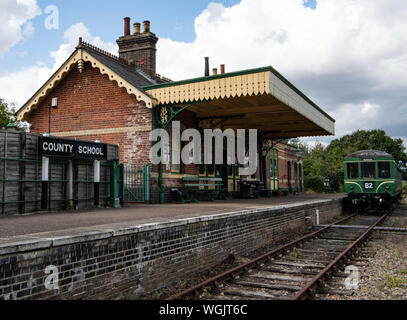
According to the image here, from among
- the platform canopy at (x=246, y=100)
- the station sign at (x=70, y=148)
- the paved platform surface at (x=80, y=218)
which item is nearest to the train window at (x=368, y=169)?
the platform canopy at (x=246, y=100)

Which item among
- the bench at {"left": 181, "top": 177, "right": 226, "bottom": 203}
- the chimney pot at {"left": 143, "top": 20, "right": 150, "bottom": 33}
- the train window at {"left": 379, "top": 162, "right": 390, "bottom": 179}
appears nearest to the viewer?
the bench at {"left": 181, "top": 177, "right": 226, "bottom": 203}

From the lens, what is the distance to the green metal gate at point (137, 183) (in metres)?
13.4

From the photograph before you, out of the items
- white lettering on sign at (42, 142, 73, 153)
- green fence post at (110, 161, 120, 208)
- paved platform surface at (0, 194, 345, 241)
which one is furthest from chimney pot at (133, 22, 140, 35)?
paved platform surface at (0, 194, 345, 241)

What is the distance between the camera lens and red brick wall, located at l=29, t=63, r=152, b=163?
1396cm

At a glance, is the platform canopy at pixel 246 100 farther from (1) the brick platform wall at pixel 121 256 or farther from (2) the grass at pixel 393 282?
(2) the grass at pixel 393 282

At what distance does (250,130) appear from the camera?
20469 mm

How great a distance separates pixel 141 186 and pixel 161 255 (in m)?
7.87

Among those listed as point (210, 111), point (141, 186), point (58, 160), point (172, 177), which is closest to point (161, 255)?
point (58, 160)

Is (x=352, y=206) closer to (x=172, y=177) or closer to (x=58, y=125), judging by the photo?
(x=172, y=177)

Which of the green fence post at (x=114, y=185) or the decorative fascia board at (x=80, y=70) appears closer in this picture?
the green fence post at (x=114, y=185)

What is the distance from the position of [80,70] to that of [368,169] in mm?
14148

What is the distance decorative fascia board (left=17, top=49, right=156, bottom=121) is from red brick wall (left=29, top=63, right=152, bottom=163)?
36 cm

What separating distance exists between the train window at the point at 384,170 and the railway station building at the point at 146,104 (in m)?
3.10

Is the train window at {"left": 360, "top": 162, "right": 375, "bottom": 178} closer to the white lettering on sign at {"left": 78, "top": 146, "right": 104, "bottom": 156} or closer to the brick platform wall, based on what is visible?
the brick platform wall
